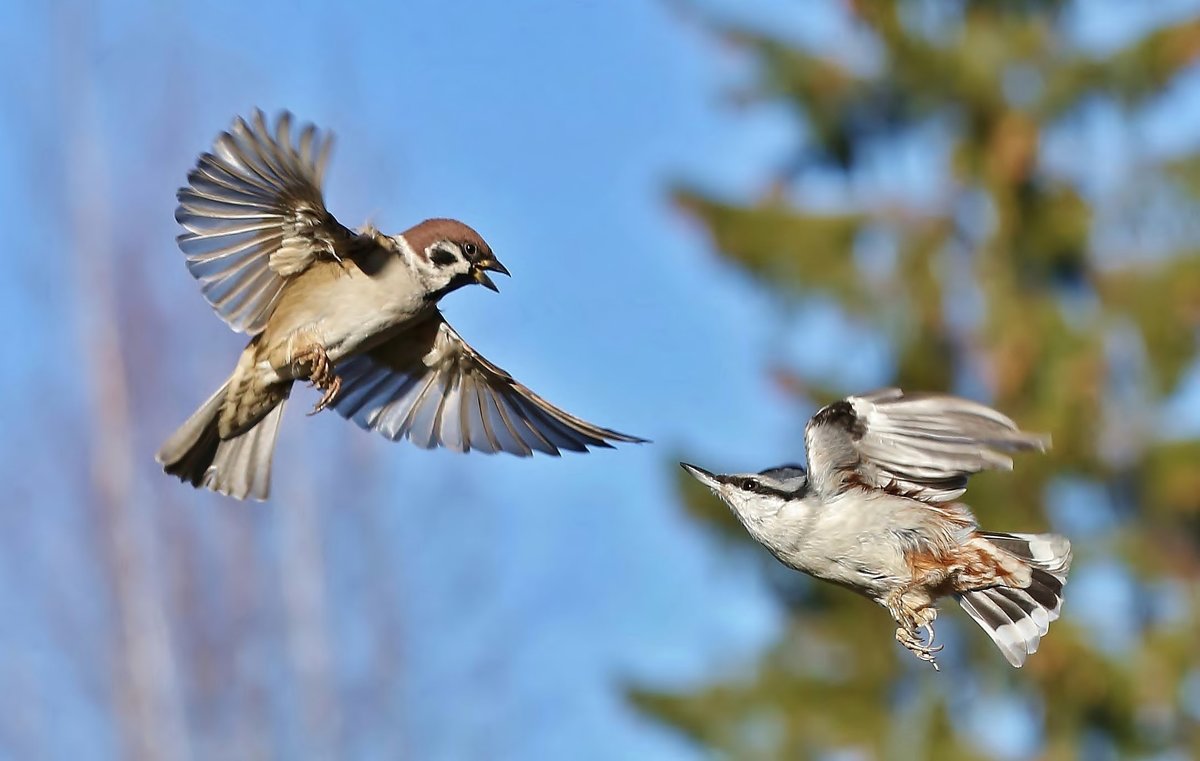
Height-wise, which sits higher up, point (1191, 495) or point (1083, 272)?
point (1083, 272)

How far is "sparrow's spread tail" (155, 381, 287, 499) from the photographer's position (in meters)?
4.11

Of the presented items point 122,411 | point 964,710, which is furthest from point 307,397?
point 964,710

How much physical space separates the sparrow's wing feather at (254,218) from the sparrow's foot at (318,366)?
0.22 m

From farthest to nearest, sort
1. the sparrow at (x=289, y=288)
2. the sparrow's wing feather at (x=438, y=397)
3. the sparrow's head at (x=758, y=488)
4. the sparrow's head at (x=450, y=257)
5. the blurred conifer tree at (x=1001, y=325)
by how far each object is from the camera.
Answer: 1. the blurred conifer tree at (x=1001, y=325)
2. the sparrow's wing feather at (x=438, y=397)
3. the sparrow's head at (x=450, y=257)
4. the sparrow at (x=289, y=288)
5. the sparrow's head at (x=758, y=488)

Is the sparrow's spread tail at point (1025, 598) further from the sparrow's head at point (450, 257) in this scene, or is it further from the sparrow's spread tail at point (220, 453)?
the sparrow's spread tail at point (220, 453)

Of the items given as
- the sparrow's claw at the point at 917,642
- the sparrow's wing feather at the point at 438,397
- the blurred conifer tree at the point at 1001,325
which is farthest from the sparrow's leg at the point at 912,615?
the blurred conifer tree at the point at 1001,325

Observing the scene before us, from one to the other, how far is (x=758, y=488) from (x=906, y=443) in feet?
1.19

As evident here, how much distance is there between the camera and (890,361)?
10.5 m

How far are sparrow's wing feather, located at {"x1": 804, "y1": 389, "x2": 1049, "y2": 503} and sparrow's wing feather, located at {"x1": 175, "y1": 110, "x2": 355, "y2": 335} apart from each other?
1200 millimetres

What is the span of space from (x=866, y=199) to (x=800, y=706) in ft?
10.2

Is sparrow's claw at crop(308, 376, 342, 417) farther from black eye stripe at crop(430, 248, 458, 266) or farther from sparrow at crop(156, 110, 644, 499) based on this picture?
black eye stripe at crop(430, 248, 458, 266)

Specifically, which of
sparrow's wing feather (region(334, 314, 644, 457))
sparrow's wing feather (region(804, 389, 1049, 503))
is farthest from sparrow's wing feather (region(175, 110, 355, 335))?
sparrow's wing feather (region(804, 389, 1049, 503))

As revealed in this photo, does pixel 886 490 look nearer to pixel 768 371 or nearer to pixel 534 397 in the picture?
pixel 534 397

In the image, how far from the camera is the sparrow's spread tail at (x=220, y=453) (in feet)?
13.5
